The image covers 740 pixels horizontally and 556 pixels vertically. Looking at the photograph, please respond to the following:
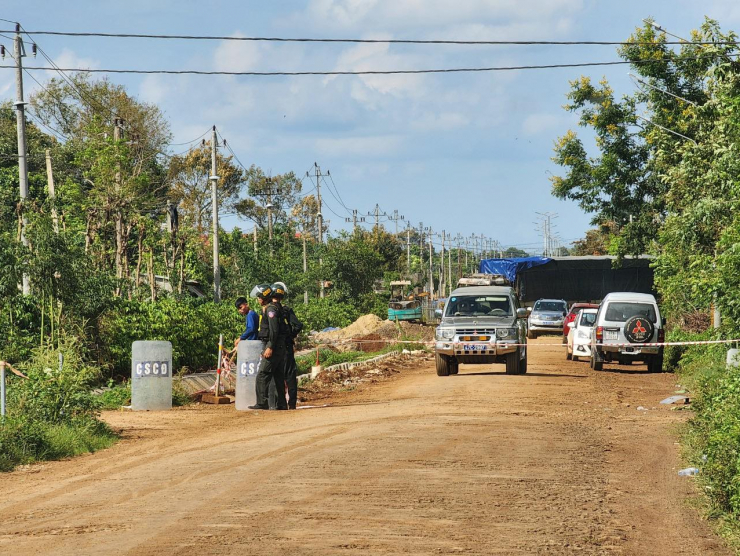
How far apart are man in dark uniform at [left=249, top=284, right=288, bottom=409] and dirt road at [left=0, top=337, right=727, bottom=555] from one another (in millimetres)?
841

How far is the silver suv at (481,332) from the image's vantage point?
987 inches

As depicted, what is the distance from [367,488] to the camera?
981 cm

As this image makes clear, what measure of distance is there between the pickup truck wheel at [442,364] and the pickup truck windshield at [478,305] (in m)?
1.04

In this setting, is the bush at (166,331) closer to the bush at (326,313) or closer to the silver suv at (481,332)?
the silver suv at (481,332)

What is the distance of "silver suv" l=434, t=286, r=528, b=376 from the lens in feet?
82.3

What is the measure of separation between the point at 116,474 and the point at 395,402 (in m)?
9.00

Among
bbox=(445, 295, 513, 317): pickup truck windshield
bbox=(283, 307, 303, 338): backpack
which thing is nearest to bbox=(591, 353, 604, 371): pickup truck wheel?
bbox=(445, 295, 513, 317): pickup truck windshield

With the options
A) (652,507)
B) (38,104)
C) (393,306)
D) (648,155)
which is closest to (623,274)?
(648,155)

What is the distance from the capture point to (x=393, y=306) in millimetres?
69688

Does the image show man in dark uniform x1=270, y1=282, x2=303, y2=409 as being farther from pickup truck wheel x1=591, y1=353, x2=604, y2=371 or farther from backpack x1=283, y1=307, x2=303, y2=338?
pickup truck wheel x1=591, y1=353, x2=604, y2=371

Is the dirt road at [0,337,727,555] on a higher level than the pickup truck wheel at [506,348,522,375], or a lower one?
lower

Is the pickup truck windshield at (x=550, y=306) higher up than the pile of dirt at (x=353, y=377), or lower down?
higher up

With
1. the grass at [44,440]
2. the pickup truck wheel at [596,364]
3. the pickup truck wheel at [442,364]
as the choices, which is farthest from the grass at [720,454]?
the pickup truck wheel at [596,364]

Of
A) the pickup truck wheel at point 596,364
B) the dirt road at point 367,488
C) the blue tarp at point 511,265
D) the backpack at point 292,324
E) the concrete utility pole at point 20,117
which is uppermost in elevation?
the concrete utility pole at point 20,117
